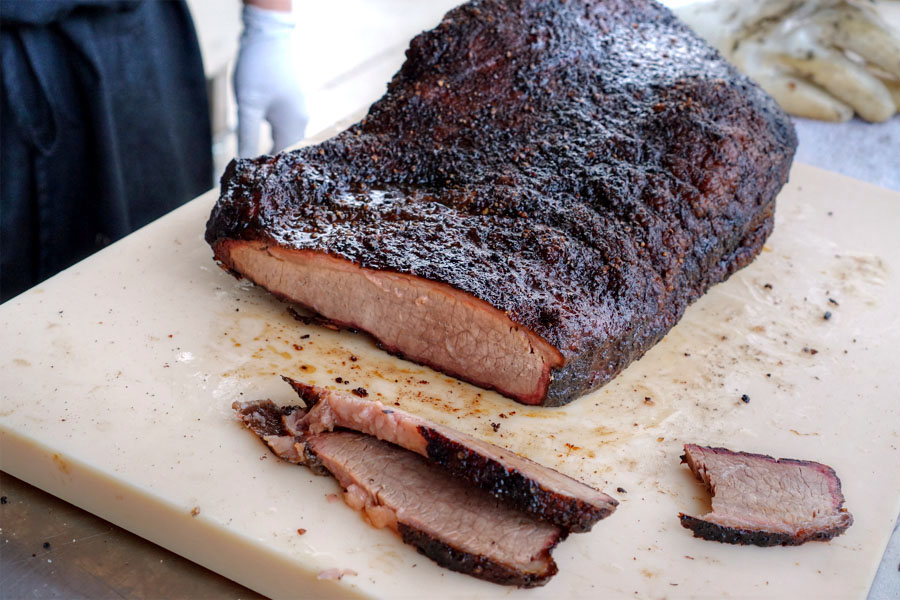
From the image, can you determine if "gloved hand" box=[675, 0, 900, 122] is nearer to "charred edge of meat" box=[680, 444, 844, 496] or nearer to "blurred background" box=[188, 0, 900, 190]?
"blurred background" box=[188, 0, 900, 190]

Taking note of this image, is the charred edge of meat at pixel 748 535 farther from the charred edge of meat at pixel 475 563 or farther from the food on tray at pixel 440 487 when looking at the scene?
the charred edge of meat at pixel 475 563

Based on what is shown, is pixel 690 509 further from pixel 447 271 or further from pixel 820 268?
pixel 820 268

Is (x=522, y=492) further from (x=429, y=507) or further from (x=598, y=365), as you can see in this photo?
(x=598, y=365)

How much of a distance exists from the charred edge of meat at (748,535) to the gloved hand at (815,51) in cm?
305

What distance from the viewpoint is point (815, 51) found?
4.18m

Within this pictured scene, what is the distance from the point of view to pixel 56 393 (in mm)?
2004

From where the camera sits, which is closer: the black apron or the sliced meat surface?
the sliced meat surface

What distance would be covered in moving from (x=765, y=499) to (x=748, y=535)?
0.41 ft

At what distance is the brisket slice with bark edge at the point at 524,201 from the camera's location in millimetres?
2111

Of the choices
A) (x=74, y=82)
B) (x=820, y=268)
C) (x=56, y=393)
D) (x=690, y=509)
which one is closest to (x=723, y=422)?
(x=690, y=509)

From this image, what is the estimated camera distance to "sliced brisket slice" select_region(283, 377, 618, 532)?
5.48ft

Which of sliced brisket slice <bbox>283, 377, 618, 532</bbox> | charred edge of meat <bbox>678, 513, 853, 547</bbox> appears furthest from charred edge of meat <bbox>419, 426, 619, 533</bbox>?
charred edge of meat <bbox>678, 513, 853, 547</bbox>

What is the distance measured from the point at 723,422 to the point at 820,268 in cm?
100

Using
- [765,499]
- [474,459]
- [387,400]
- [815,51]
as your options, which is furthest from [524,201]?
[815,51]
